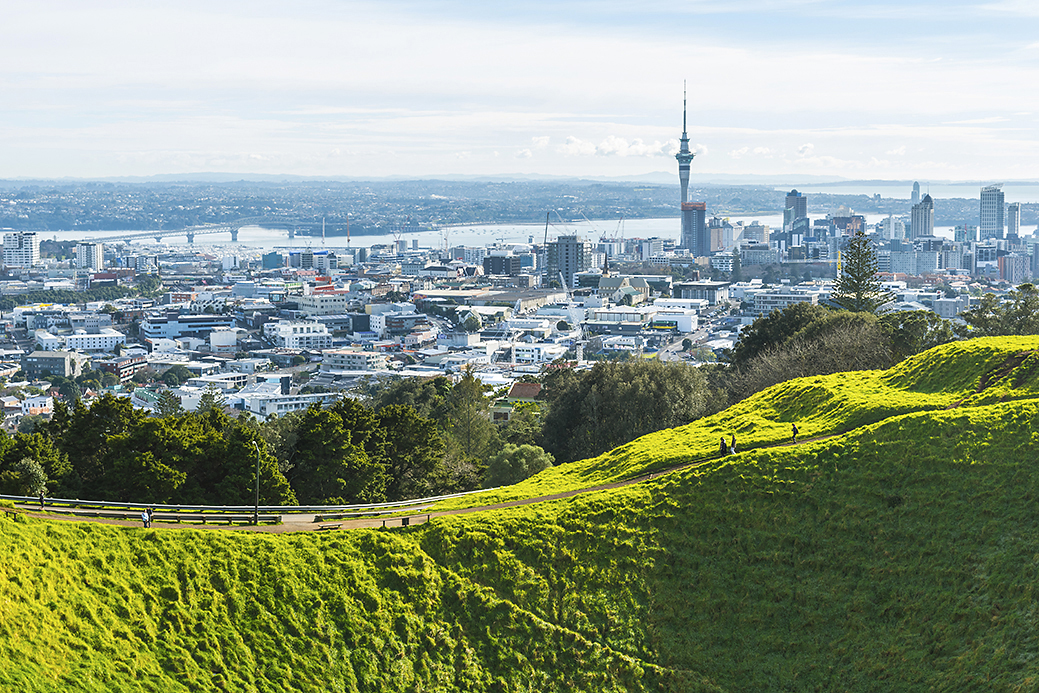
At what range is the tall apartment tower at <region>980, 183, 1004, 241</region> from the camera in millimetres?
133000

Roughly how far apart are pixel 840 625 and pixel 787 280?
87.9 meters

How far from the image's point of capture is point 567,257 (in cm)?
9706

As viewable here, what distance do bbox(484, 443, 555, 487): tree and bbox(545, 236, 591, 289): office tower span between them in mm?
79999

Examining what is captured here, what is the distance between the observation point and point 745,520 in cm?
1019

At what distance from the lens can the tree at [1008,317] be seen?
69.8 ft

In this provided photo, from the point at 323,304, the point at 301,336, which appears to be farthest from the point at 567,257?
the point at 301,336

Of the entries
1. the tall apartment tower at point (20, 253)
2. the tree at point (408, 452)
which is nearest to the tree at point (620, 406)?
the tree at point (408, 452)

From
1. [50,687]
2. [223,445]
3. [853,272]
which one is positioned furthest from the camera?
[853,272]

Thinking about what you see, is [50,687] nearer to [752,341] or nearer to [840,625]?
[840,625]

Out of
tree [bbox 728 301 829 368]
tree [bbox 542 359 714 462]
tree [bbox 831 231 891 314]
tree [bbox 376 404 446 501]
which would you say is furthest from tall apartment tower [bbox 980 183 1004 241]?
tree [bbox 376 404 446 501]

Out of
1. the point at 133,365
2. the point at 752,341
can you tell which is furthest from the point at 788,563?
the point at 133,365

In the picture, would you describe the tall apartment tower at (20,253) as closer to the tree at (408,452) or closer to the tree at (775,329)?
the tree at (775,329)

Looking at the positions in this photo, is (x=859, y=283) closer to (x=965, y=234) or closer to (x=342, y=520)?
(x=342, y=520)

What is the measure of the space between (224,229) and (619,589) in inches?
6178
